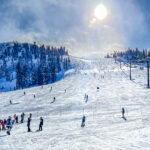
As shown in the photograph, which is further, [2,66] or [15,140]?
[2,66]

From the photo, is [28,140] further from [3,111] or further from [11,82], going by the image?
[11,82]

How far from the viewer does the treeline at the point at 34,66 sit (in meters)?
113

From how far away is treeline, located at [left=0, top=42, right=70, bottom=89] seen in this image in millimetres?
113438

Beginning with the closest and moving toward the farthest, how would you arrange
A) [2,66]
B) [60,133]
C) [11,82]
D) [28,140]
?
[28,140] → [60,133] → [11,82] → [2,66]

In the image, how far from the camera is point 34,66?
520 ft

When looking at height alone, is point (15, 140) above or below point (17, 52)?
below

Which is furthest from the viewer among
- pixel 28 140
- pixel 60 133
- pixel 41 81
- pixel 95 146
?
pixel 41 81

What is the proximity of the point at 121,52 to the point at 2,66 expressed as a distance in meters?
147

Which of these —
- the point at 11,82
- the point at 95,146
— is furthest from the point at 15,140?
the point at 11,82

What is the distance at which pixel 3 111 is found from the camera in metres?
34.1

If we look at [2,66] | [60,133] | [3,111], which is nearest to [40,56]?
[2,66]

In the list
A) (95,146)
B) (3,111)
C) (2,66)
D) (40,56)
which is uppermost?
(40,56)

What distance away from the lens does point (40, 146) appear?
40.9 feet

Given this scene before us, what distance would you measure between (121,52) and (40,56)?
104 m
